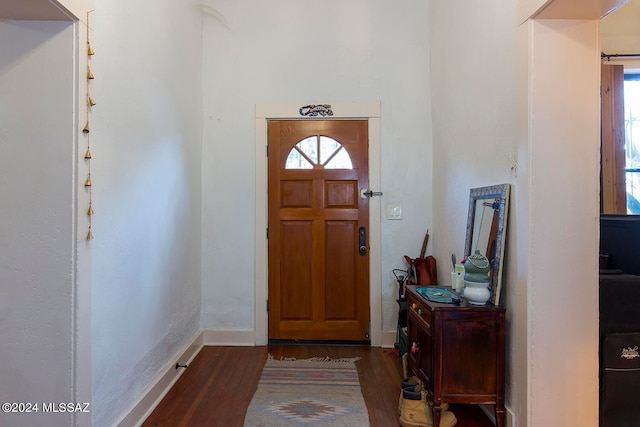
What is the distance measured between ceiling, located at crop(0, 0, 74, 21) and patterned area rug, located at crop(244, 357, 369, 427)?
2.20 meters

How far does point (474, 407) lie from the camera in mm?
2191

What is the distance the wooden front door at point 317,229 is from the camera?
10.6 ft

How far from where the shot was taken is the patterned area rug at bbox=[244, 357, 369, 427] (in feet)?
6.74

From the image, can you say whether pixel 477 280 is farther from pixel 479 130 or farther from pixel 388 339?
pixel 388 339

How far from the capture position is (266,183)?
10.7 feet

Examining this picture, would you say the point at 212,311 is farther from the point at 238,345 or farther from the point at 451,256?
the point at 451,256

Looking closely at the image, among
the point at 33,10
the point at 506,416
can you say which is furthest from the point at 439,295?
the point at 33,10

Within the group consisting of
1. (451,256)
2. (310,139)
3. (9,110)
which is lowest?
(451,256)

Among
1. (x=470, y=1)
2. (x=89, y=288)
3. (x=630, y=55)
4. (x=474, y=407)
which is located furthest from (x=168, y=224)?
(x=630, y=55)

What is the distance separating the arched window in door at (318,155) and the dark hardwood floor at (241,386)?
168 cm

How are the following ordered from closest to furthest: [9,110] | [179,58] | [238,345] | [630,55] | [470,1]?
[9,110], [470,1], [179,58], [630,55], [238,345]

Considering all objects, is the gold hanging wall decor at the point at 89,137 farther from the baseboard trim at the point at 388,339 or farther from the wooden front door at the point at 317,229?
the baseboard trim at the point at 388,339

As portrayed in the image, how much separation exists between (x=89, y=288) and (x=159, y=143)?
1.13 metres

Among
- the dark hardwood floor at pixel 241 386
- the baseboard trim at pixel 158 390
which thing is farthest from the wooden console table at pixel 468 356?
the baseboard trim at pixel 158 390
